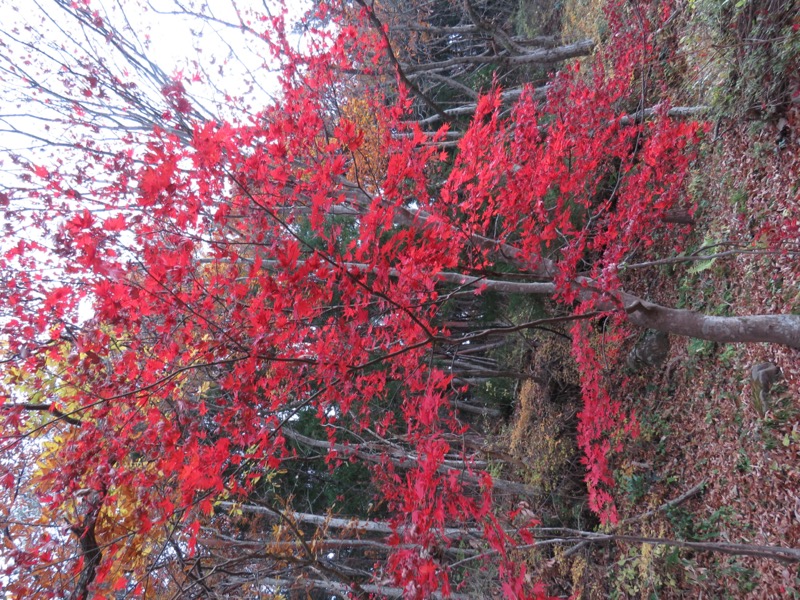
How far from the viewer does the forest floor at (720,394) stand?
431cm

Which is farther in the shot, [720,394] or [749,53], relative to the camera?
[720,394]

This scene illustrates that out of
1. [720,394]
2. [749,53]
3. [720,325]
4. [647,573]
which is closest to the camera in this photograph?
[720,325]

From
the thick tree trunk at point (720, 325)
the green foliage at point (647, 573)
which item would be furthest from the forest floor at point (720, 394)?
the thick tree trunk at point (720, 325)

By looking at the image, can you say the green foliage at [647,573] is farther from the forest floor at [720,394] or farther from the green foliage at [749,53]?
the green foliage at [749,53]

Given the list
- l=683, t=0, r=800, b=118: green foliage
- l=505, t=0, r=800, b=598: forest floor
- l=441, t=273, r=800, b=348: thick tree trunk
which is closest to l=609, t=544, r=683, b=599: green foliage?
l=505, t=0, r=800, b=598: forest floor

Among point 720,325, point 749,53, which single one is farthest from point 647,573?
point 749,53

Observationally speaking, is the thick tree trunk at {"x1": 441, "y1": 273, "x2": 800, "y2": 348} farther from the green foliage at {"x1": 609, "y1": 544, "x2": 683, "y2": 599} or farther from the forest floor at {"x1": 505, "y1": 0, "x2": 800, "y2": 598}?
the green foliage at {"x1": 609, "y1": 544, "x2": 683, "y2": 599}

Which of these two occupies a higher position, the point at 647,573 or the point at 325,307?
the point at 325,307

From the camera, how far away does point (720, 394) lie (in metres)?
5.21

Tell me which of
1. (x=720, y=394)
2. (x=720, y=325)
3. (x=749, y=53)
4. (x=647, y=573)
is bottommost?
(x=647, y=573)

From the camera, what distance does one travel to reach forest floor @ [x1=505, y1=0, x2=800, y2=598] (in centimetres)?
431

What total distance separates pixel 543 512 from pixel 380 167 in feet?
24.6

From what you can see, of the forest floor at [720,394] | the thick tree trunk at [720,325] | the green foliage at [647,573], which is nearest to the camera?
the thick tree trunk at [720,325]

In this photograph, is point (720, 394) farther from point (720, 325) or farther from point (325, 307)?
point (325, 307)
